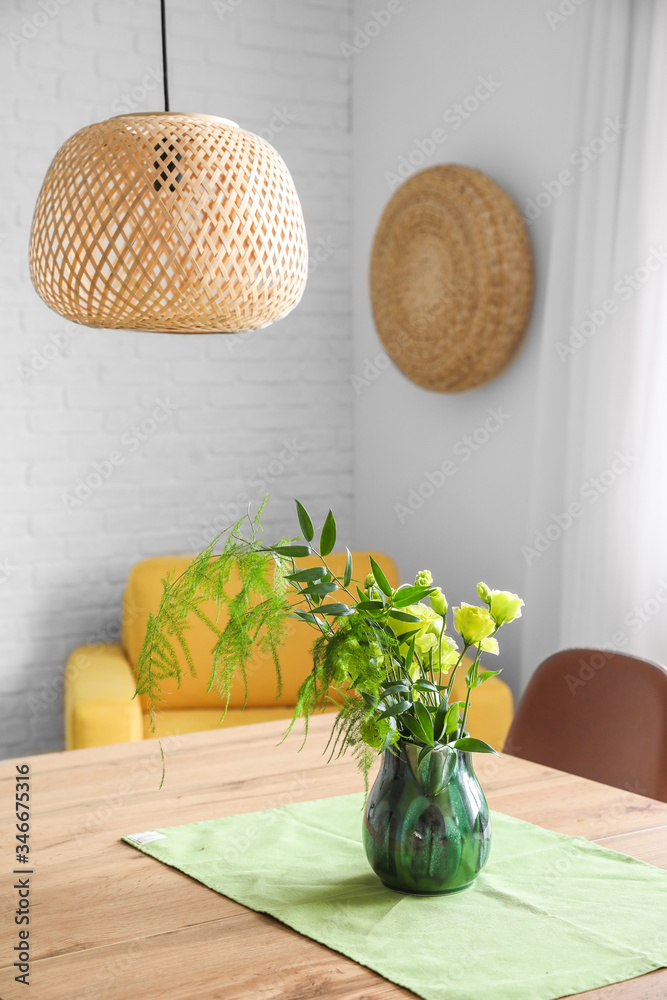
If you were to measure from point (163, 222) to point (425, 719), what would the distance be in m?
0.70

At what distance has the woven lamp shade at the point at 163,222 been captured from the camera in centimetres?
138

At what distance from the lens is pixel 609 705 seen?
6.43ft

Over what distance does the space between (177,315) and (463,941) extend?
852 millimetres

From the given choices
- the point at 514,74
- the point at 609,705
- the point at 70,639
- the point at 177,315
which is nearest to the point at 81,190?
the point at 177,315

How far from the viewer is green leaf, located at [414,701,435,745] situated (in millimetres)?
1273

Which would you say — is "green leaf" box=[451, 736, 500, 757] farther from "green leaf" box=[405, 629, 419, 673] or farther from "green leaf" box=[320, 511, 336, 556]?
"green leaf" box=[320, 511, 336, 556]

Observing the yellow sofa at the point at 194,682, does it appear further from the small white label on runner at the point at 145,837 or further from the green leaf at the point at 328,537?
the green leaf at the point at 328,537

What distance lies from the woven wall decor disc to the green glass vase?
77.8 inches

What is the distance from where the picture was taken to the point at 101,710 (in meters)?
2.74

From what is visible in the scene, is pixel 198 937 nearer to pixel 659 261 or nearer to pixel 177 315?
pixel 177 315

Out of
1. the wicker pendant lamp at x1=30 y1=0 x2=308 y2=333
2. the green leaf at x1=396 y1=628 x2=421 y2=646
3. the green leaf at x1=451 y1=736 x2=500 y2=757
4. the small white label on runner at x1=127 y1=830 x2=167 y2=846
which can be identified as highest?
the wicker pendant lamp at x1=30 y1=0 x2=308 y2=333

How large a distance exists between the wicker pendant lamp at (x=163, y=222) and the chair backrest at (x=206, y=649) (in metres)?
1.79

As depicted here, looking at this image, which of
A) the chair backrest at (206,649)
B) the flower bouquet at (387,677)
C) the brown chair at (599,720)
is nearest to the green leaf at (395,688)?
the flower bouquet at (387,677)

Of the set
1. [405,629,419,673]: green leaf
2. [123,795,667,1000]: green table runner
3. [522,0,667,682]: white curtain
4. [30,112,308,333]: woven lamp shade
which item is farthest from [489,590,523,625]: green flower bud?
[522,0,667,682]: white curtain
